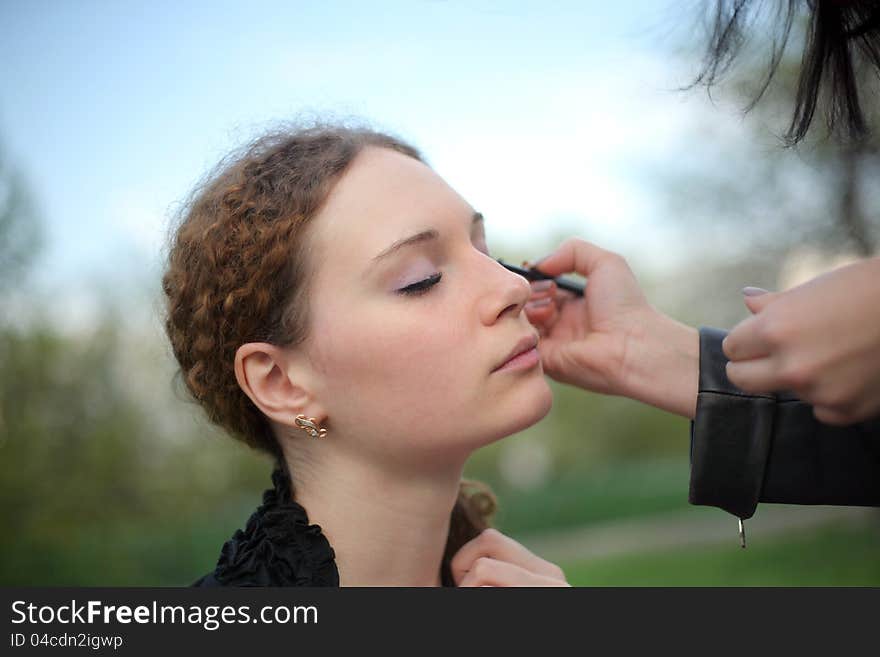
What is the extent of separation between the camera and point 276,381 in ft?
7.04

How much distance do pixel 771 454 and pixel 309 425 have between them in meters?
1.18

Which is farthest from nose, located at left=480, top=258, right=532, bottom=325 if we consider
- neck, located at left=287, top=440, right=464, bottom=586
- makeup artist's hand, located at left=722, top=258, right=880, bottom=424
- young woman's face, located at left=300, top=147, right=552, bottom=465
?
makeup artist's hand, located at left=722, top=258, right=880, bottom=424

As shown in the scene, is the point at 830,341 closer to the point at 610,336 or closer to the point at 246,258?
the point at 610,336

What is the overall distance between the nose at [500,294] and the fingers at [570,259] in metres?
0.54

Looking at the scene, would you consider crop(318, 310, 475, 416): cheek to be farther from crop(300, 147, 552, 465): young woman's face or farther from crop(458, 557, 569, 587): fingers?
crop(458, 557, 569, 587): fingers

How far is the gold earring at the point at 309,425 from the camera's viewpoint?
2.07 meters

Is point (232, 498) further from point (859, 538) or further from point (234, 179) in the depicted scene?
point (234, 179)

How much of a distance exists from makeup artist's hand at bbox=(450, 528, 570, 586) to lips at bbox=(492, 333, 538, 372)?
0.55 meters

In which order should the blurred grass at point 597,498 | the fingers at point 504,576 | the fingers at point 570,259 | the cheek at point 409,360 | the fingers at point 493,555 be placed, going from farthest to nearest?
the blurred grass at point 597,498, the fingers at point 570,259, the fingers at point 493,555, the fingers at point 504,576, the cheek at point 409,360

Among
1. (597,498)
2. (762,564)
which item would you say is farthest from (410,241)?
(597,498)

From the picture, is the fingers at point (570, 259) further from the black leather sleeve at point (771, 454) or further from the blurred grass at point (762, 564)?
the blurred grass at point (762, 564)

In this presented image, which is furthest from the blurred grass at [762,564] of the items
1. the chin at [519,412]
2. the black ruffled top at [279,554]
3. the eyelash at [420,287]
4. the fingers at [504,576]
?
the eyelash at [420,287]

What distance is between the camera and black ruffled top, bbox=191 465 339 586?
6.48 feet

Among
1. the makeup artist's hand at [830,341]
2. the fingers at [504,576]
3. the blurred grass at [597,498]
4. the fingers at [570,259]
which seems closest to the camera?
the makeup artist's hand at [830,341]
